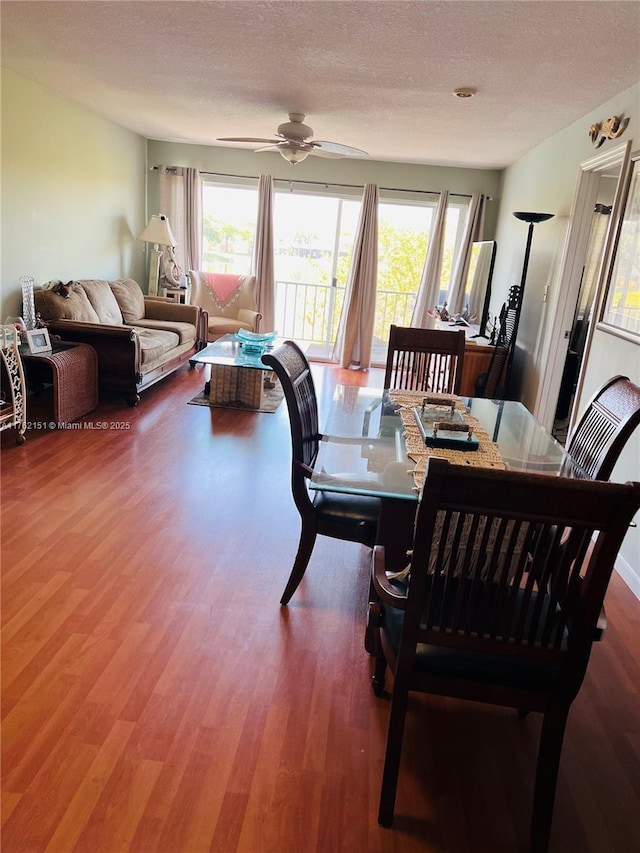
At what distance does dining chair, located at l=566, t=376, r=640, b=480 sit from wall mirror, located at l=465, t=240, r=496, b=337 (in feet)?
11.1

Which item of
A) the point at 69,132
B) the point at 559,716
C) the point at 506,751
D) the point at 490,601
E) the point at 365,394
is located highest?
the point at 69,132

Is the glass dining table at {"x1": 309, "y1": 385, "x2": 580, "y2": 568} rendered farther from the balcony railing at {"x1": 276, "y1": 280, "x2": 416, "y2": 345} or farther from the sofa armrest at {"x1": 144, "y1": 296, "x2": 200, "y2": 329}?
the balcony railing at {"x1": 276, "y1": 280, "x2": 416, "y2": 345}

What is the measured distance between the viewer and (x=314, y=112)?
14.3 ft

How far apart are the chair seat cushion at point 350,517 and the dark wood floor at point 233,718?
351mm

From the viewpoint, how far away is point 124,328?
4.43 metres

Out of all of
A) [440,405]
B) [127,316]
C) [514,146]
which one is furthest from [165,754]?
[514,146]

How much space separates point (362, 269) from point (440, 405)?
4515mm

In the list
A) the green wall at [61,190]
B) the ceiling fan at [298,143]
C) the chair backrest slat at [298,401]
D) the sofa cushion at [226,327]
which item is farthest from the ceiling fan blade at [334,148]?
the chair backrest slat at [298,401]

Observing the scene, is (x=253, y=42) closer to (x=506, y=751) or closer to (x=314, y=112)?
(x=314, y=112)

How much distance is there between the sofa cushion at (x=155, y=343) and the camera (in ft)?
15.4

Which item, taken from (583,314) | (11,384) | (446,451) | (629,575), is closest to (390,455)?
(446,451)

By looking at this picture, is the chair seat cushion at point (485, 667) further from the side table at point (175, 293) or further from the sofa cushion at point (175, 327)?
the side table at point (175, 293)

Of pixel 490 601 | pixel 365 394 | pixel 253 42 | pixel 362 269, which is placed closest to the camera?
pixel 490 601

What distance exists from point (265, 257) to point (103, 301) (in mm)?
2153
